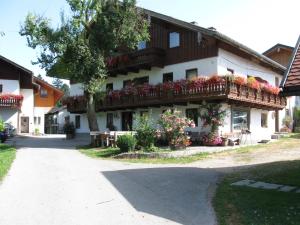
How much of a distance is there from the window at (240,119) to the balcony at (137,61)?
6.32m

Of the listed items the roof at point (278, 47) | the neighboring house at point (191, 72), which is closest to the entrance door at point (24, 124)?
the neighboring house at point (191, 72)

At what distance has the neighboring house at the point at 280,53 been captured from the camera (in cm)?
3894

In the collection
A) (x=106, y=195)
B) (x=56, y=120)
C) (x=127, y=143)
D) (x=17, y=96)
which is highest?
(x=17, y=96)

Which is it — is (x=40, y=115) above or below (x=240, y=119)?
above

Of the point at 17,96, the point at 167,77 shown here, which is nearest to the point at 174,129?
the point at 167,77

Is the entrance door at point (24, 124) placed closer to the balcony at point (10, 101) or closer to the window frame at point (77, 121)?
the balcony at point (10, 101)

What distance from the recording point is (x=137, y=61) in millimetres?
29281

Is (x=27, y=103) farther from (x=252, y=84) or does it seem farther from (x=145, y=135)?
(x=145, y=135)

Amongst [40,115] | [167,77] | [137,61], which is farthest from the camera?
[40,115]

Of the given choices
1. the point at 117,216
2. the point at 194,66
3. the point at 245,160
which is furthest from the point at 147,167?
the point at 194,66

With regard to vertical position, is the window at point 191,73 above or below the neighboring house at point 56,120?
above

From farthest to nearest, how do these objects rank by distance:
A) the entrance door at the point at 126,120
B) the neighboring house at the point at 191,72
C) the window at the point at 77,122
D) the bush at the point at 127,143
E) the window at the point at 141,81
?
the window at the point at 77,122 → the entrance door at the point at 126,120 → the window at the point at 141,81 → the neighboring house at the point at 191,72 → the bush at the point at 127,143

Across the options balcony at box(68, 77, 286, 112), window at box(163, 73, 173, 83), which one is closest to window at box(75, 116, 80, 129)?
balcony at box(68, 77, 286, 112)

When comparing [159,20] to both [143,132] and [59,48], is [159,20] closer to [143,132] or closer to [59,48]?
[59,48]
